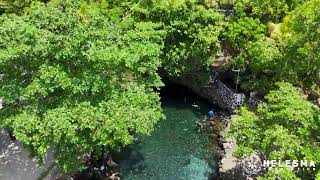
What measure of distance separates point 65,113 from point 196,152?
9684 mm

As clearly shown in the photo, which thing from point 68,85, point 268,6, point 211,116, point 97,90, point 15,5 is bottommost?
point 211,116

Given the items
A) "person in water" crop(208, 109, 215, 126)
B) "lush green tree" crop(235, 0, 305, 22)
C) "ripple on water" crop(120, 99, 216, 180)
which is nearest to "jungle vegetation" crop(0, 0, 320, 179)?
"lush green tree" crop(235, 0, 305, 22)

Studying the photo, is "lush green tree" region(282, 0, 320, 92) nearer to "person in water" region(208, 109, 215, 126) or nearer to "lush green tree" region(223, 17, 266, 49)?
"lush green tree" region(223, 17, 266, 49)

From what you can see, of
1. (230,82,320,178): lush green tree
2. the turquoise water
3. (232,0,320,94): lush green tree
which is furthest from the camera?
the turquoise water

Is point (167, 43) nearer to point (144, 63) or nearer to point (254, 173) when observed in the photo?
point (144, 63)

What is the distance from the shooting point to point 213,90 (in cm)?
2692

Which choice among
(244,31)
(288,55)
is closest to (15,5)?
(244,31)

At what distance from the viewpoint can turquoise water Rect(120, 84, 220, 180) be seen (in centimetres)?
2194

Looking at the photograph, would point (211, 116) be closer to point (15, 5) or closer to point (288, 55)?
point (288, 55)

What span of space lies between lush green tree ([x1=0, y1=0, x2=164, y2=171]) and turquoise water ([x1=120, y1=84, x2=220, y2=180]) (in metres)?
4.93

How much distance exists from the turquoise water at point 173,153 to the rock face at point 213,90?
3.26 feet

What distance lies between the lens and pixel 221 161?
869 inches

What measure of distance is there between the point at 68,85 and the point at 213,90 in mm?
12961

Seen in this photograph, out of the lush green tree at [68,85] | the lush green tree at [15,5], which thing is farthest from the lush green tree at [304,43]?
the lush green tree at [15,5]
